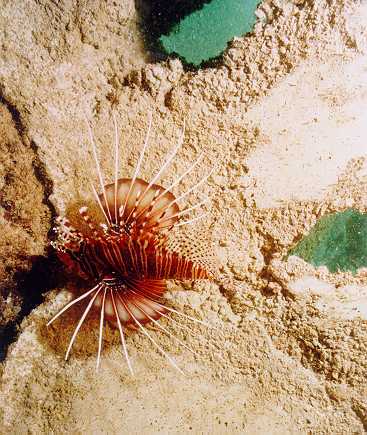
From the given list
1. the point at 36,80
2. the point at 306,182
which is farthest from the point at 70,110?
the point at 306,182

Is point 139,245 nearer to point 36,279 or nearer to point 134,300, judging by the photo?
point 134,300

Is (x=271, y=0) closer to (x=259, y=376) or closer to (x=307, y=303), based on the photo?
(x=307, y=303)

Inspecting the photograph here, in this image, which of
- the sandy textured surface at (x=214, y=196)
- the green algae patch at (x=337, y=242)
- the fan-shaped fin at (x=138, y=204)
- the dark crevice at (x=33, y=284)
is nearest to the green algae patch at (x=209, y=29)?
the sandy textured surface at (x=214, y=196)

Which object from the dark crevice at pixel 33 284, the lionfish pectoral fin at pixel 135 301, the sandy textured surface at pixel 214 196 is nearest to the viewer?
the sandy textured surface at pixel 214 196

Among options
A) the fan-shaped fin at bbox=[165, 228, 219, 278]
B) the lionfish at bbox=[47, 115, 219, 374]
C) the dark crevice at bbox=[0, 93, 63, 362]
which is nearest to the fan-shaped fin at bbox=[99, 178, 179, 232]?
the lionfish at bbox=[47, 115, 219, 374]

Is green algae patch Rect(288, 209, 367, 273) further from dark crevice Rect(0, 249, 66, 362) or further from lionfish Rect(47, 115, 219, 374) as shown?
dark crevice Rect(0, 249, 66, 362)

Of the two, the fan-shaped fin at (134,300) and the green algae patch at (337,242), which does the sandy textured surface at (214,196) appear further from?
the green algae patch at (337,242)
